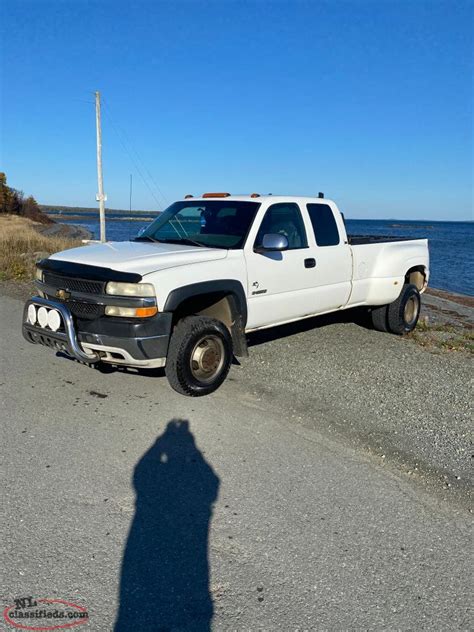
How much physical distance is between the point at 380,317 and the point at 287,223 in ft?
8.28

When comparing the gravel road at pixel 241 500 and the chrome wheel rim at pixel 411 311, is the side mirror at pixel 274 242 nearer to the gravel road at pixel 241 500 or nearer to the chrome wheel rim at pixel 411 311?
the gravel road at pixel 241 500

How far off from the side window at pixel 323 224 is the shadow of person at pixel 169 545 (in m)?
A: 3.47

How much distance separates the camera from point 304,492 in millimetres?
3391

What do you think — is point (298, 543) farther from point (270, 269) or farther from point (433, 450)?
point (270, 269)

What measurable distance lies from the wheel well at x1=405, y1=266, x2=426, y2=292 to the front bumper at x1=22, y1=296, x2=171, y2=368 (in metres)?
4.91

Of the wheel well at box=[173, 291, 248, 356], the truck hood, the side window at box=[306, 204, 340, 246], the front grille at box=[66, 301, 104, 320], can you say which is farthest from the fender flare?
the side window at box=[306, 204, 340, 246]

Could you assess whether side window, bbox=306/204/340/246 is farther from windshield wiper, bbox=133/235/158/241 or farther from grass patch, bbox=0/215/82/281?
grass patch, bbox=0/215/82/281

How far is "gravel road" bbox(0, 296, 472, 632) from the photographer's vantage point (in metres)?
2.42

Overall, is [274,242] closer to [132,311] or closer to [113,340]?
[132,311]

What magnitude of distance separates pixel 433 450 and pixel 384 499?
94 cm

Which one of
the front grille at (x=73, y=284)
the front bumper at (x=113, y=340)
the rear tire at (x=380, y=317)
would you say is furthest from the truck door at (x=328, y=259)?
the front grille at (x=73, y=284)

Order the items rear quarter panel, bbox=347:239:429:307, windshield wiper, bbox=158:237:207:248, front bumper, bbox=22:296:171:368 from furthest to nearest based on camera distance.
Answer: rear quarter panel, bbox=347:239:429:307 → windshield wiper, bbox=158:237:207:248 → front bumper, bbox=22:296:171:368

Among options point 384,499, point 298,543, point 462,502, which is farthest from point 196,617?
point 462,502

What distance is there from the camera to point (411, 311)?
8.05m
